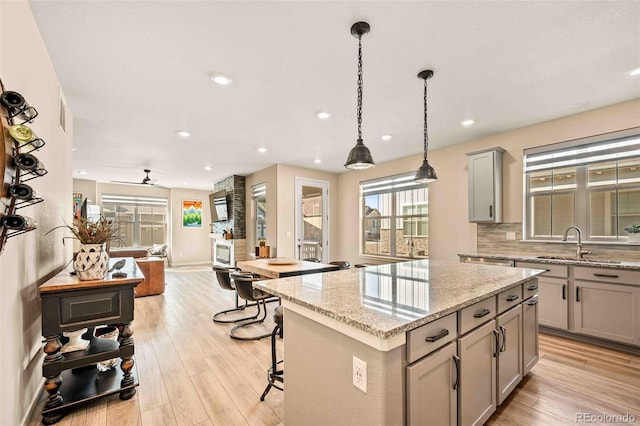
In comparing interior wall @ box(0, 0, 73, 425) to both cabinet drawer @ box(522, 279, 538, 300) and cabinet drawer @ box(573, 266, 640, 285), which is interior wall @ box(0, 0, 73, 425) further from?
cabinet drawer @ box(573, 266, 640, 285)

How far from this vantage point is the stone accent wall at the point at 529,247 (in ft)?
10.6

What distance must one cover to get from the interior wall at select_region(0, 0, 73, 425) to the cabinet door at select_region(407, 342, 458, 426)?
2061 mm

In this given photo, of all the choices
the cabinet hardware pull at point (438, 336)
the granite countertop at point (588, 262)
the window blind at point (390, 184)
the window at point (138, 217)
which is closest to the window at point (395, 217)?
the window blind at point (390, 184)

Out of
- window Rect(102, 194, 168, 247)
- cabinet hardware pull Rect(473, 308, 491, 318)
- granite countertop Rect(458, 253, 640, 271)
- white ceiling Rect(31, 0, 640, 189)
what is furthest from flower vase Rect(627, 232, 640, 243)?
window Rect(102, 194, 168, 247)

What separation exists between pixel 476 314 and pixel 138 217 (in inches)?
427

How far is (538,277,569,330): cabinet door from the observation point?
10.7 feet

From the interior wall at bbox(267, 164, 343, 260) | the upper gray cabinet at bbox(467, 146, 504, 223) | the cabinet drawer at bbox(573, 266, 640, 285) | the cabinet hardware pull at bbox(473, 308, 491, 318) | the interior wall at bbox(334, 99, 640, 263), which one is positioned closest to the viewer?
the cabinet hardware pull at bbox(473, 308, 491, 318)

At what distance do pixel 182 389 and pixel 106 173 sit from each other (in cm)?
704

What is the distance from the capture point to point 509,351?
2055 millimetres

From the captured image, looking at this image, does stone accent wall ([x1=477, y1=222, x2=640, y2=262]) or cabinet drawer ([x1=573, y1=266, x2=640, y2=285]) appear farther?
stone accent wall ([x1=477, y1=222, x2=640, y2=262])

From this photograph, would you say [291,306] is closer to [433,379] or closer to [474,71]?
[433,379]

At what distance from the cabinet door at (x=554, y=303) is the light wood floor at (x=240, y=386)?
0.19m

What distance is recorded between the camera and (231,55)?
2.34 meters

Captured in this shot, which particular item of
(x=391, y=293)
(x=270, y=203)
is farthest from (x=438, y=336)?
(x=270, y=203)
